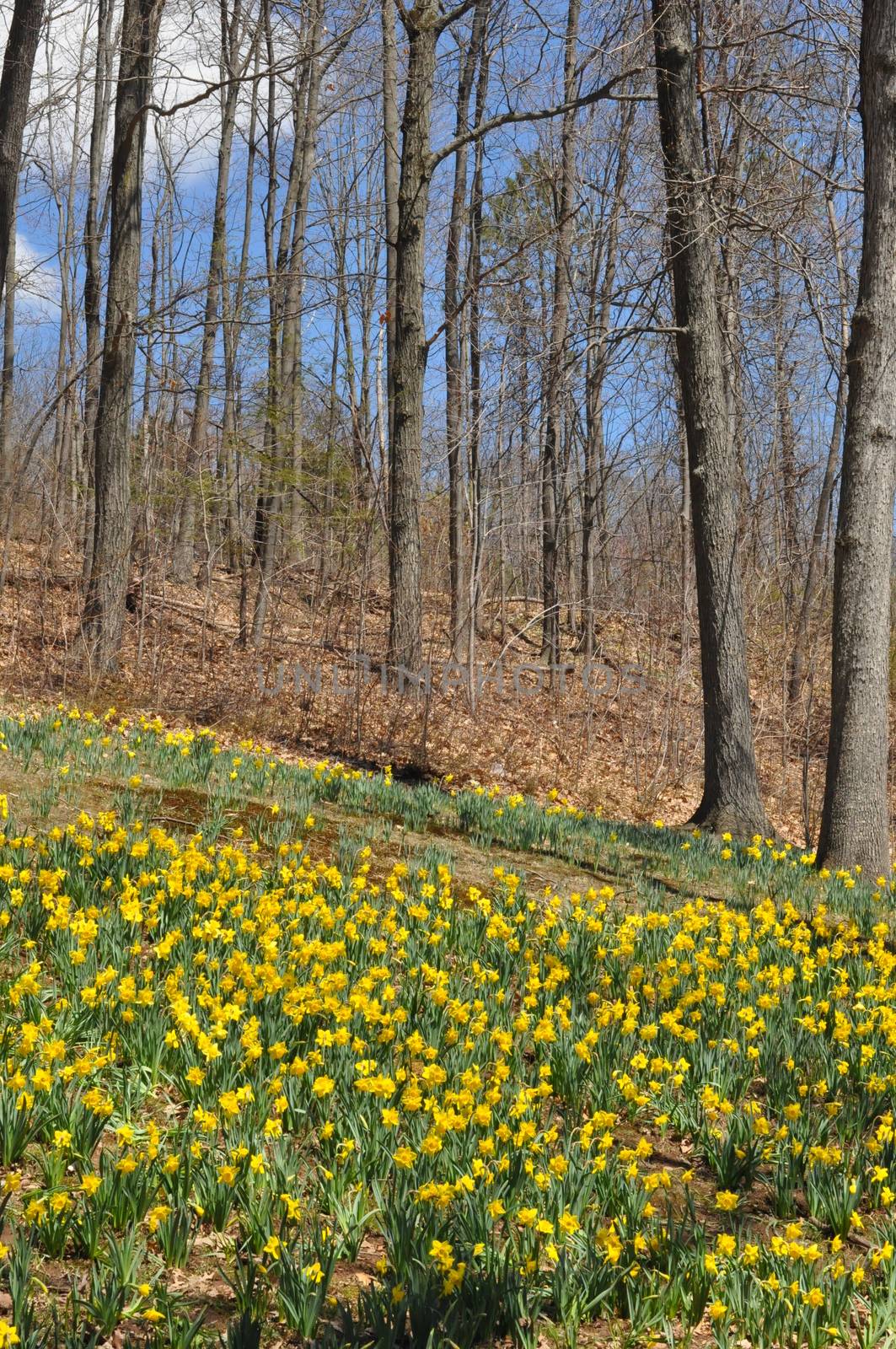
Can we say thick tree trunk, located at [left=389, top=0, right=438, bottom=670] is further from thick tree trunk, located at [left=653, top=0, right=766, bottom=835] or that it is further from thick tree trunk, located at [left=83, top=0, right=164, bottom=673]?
thick tree trunk, located at [left=653, top=0, right=766, bottom=835]

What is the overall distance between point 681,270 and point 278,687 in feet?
19.8

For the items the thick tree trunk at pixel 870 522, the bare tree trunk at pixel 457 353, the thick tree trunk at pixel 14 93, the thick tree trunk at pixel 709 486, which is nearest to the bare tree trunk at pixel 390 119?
the bare tree trunk at pixel 457 353

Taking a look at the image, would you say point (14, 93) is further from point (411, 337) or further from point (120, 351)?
point (411, 337)

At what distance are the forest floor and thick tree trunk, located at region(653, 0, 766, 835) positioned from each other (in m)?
1.36

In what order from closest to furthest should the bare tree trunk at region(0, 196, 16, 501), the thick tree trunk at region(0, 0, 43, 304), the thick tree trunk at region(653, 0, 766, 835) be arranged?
1. the thick tree trunk at region(653, 0, 766, 835)
2. the thick tree trunk at region(0, 0, 43, 304)
3. the bare tree trunk at region(0, 196, 16, 501)

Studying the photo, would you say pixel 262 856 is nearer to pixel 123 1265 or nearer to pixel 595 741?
pixel 123 1265

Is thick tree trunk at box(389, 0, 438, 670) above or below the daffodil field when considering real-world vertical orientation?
above

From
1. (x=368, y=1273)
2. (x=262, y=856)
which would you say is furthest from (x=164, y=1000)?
(x=262, y=856)

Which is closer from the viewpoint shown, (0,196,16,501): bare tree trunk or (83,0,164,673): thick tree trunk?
(83,0,164,673): thick tree trunk

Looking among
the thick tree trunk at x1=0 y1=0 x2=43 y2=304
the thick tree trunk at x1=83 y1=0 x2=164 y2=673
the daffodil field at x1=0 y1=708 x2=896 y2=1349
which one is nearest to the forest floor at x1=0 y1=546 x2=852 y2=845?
the thick tree trunk at x1=83 y1=0 x2=164 y2=673

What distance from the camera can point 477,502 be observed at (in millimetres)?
11992

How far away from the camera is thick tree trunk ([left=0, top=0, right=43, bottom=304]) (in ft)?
34.8

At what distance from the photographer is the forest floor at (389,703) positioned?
11.5m

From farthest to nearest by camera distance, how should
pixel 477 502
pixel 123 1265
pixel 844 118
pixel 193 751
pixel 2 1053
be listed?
pixel 477 502, pixel 844 118, pixel 193 751, pixel 2 1053, pixel 123 1265
